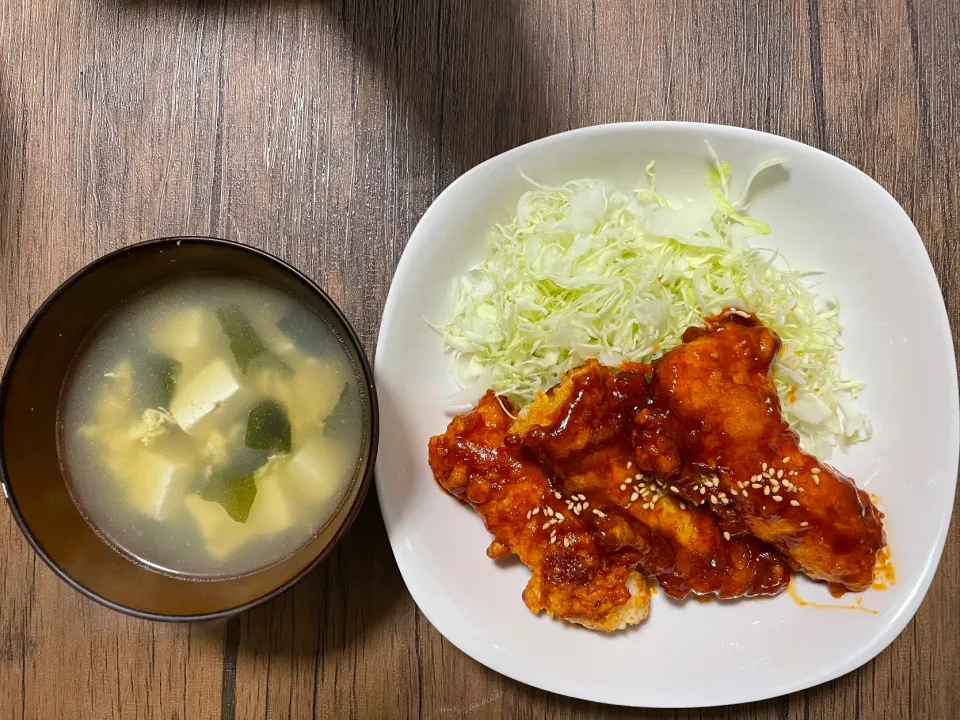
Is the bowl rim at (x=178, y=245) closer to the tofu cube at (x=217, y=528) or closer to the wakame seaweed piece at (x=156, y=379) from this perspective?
the tofu cube at (x=217, y=528)

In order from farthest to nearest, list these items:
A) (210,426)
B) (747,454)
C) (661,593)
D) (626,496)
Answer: (661,593), (626,496), (747,454), (210,426)

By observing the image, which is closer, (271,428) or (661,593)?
(271,428)

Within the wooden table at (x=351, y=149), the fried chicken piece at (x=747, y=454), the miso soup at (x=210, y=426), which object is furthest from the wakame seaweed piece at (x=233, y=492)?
the fried chicken piece at (x=747, y=454)

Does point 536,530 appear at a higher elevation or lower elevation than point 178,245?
lower

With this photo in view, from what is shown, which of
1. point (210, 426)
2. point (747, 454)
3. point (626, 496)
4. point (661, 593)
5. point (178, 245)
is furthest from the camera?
point (661, 593)

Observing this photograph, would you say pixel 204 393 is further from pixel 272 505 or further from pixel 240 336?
pixel 272 505

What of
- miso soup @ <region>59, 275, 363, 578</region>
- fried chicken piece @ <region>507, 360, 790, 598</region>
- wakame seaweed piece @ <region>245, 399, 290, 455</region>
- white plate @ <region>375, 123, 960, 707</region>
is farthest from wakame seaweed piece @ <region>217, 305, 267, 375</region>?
fried chicken piece @ <region>507, 360, 790, 598</region>

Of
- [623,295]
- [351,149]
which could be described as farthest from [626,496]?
[351,149]
